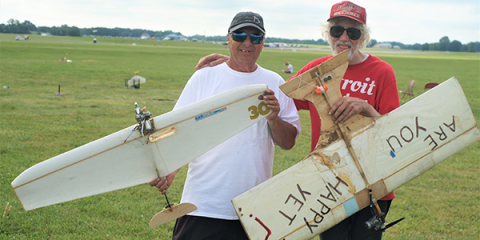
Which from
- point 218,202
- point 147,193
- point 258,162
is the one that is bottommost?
point 147,193

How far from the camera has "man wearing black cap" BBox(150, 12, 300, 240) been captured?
2.41 metres

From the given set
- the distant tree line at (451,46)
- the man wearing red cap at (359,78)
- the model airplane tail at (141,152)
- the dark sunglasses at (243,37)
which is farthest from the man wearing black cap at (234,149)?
the distant tree line at (451,46)

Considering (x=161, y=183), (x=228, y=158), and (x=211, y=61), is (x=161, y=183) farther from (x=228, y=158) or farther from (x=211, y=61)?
(x=211, y=61)

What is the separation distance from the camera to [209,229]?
242cm

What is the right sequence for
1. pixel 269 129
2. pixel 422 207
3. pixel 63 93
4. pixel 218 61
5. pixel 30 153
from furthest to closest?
pixel 63 93, pixel 30 153, pixel 422 207, pixel 218 61, pixel 269 129

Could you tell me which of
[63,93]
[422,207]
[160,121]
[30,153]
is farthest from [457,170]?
[63,93]

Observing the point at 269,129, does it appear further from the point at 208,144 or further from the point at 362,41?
the point at 362,41

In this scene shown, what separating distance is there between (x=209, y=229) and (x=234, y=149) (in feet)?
1.87

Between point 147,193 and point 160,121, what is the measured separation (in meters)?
3.62

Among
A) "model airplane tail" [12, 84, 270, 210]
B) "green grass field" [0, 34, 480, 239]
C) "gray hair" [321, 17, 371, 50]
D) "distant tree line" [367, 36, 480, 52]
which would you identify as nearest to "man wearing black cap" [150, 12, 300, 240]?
"model airplane tail" [12, 84, 270, 210]

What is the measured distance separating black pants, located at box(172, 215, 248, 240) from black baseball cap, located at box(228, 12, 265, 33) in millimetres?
1342

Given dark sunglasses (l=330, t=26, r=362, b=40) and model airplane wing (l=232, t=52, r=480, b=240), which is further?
dark sunglasses (l=330, t=26, r=362, b=40)

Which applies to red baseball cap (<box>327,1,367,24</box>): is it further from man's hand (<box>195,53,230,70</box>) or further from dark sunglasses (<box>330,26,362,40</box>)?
man's hand (<box>195,53,230,70</box>)

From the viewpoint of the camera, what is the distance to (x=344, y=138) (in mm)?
2400
